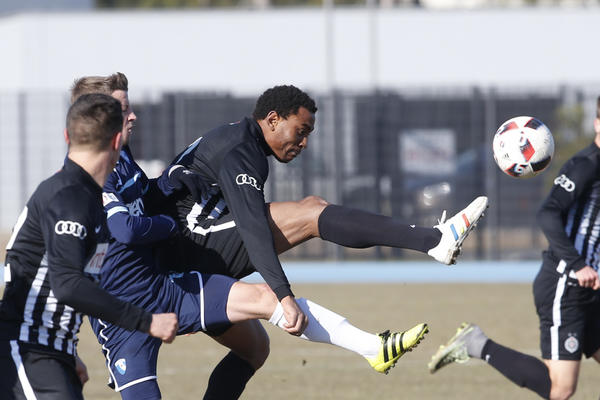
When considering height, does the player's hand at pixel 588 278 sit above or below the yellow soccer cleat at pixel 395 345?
above

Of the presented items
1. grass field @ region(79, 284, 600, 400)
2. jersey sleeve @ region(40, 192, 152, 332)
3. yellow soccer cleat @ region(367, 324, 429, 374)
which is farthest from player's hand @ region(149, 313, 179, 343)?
grass field @ region(79, 284, 600, 400)

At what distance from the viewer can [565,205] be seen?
22.6 ft

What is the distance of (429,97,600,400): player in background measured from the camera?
6898mm

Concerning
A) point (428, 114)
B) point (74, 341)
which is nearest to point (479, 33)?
point (428, 114)

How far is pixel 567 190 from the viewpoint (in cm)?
689

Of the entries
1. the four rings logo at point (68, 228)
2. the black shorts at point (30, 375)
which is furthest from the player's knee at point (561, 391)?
the four rings logo at point (68, 228)

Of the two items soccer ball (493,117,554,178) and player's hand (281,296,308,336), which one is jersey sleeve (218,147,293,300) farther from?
soccer ball (493,117,554,178)

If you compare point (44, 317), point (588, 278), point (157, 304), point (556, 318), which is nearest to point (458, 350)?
point (556, 318)

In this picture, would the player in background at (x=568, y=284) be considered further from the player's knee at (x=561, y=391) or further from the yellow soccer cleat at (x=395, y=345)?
the yellow soccer cleat at (x=395, y=345)

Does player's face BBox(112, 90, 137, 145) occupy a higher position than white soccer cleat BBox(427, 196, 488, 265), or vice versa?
player's face BBox(112, 90, 137, 145)

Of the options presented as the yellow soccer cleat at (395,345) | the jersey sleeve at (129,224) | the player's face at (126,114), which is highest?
the player's face at (126,114)

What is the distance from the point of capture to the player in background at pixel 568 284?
6.90 meters

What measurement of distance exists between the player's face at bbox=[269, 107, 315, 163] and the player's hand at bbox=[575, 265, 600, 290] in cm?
196

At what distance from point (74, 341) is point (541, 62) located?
1033 inches
